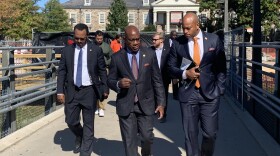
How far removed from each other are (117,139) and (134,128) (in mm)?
2130

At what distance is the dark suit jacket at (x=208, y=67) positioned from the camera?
5017mm

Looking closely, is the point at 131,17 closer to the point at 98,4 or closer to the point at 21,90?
the point at 98,4

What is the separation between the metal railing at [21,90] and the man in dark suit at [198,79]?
3.15 metres

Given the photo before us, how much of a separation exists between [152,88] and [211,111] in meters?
0.75

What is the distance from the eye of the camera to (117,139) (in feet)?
23.7

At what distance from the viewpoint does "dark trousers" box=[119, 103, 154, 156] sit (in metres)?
5.11

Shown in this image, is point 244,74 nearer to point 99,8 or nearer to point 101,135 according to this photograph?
point 101,135

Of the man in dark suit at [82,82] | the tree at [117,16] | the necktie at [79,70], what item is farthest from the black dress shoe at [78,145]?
the tree at [117,16]

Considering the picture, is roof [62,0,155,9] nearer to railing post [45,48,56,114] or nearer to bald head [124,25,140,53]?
railing post [45,48,56,114]

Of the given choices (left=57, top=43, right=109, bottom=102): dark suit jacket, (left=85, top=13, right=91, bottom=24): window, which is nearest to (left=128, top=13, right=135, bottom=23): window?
(left=85, top=13, right=91, bottom=24): window

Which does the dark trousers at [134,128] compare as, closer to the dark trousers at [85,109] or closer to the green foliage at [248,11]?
the dark trousers at [85,109]

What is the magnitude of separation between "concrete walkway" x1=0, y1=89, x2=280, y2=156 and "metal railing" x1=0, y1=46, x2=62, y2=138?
396 millimetres

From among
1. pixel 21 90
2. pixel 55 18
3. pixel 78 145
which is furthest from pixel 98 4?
pixel 78 145

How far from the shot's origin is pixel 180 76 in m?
5.09
